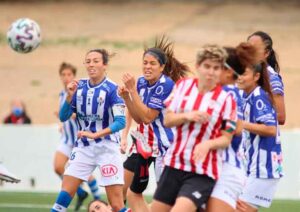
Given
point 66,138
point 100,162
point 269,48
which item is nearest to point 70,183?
point 100,162

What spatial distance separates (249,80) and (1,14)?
33.6m

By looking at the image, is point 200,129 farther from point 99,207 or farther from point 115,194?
point 115,194

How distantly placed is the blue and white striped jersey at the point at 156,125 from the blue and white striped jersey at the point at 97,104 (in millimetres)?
277

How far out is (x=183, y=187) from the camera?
9000mm

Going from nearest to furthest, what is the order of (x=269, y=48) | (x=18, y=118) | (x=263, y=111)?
(x=263, y=111) < (x=269, y=48) < (x=18, y=118)

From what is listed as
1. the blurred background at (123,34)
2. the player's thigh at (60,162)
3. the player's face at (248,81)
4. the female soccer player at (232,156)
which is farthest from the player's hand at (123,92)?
the blurred background at (123,34)

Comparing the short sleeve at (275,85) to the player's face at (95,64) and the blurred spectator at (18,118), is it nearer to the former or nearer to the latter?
the player's face at (95,64)

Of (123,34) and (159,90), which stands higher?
(123,34)

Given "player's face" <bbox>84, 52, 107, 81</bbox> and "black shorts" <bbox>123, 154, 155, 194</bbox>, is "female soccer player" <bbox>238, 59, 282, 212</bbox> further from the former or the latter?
"player's face" <bbox>84, 52, 107, 81</bbox>

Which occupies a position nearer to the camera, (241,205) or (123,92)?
(241,205)

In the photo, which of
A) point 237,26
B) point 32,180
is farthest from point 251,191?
point 237,26

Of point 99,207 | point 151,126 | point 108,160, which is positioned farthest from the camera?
point 108,160

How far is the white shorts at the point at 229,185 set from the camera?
9039 mm

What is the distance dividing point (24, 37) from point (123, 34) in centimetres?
2471
